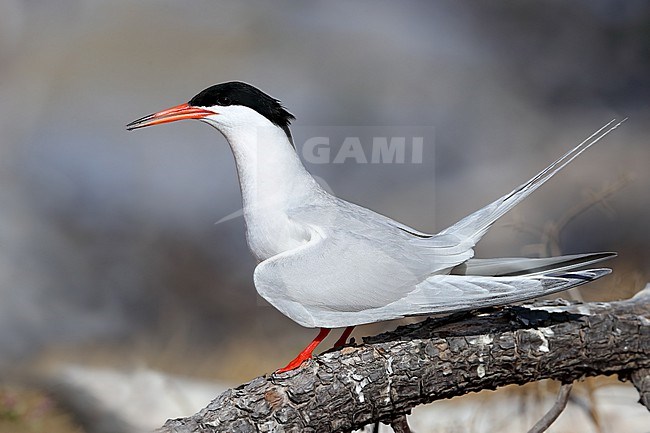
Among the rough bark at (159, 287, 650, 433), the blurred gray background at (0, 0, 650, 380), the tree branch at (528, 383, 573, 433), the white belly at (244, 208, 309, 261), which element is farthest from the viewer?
the blurred gray background at (0, 0, 650, 380)

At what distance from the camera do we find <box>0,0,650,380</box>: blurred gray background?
8.30ft

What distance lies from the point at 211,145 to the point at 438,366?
147 centimetres

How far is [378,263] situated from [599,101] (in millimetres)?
1782

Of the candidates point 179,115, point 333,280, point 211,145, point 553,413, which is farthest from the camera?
point 211,145

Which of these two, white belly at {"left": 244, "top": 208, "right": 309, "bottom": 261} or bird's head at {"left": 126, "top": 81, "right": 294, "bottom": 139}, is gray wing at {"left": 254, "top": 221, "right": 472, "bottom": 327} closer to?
white belly at {"left": 244, "top": 208, "right": 309, "bottom": 261}

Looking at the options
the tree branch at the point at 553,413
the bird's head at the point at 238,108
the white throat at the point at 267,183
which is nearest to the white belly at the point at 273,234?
the white throat at the point at 267,183

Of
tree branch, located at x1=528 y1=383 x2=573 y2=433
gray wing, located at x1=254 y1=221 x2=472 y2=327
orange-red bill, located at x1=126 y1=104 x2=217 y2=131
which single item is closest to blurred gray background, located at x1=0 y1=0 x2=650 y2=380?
tree branch, located at x1=528 y1=383 x2=573 y2=433

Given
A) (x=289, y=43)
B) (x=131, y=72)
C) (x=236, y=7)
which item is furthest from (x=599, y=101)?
(x=131, y=72)

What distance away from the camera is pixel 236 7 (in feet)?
8.43

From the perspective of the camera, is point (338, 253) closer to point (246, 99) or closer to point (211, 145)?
point (246, 99)

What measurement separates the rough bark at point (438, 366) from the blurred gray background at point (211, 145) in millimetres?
1008

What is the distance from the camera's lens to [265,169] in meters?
1.33

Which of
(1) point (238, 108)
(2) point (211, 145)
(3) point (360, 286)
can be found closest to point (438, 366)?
(3) point (360, 286)

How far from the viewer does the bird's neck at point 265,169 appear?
1328 mm
